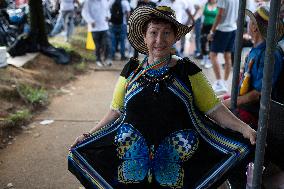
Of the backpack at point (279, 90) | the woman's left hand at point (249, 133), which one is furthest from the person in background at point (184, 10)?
the woman's left hand at point (249, 133)

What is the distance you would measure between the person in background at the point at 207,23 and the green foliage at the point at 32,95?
4.23 meters

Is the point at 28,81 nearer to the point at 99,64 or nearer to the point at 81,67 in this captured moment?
the point at 81,67

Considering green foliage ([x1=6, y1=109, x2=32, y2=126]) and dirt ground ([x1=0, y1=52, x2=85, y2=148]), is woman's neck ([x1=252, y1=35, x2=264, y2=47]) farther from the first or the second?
green foliage ([x1=6, y1=109, x2=32, y2=126])

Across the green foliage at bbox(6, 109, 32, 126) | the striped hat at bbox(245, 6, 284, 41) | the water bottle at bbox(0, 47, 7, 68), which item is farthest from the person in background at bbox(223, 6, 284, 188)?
the water bottle at bbox(0, 47, 7, 68)

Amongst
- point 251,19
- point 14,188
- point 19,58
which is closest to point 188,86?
point 251,19

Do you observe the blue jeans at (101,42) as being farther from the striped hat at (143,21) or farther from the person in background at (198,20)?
the striped hat at (143,21)

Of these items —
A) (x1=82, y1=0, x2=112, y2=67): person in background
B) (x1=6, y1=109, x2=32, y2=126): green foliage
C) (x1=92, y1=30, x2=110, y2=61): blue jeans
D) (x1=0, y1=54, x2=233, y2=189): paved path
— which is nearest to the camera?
(x1=0, y1=54, x2=233, y2=189): paved path

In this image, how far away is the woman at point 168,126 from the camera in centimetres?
255

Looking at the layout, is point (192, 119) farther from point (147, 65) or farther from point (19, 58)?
point (19, 58)

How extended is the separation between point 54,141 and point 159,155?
3.36 metres

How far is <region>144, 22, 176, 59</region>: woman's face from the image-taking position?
2.57 meters

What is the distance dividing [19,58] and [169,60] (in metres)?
7.09

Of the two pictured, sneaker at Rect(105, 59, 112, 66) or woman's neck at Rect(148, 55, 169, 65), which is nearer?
woman's neck at Rect(148, 55, 169, 65)

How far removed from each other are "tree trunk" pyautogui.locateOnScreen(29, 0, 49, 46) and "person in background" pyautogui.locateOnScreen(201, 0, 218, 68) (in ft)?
12.3
